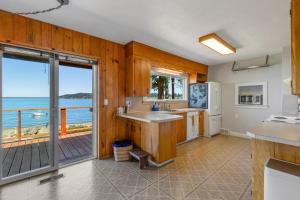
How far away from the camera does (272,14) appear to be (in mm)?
2121

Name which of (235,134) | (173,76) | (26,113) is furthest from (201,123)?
(26,113)

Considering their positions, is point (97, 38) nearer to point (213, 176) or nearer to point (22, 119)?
point (22, 119)

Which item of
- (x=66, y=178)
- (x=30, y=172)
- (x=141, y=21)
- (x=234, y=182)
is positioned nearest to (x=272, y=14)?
(x=141, y=21)

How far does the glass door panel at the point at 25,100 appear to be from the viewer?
2230 millimetres

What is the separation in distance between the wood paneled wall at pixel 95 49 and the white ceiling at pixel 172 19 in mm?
155

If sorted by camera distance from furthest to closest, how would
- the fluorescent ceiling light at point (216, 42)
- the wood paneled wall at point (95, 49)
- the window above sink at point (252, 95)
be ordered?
the window above sink at point (252, 95)
the fluorescent ceiling light at point (216, 42)
the wood paneled wall at point (95, 49)

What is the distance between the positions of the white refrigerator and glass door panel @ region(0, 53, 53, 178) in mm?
4066

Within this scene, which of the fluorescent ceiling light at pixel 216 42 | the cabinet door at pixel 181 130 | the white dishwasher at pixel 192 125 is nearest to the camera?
the fluorescent ceiling light at pixel 216 42

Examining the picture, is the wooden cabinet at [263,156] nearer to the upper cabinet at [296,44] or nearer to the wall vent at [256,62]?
the upper cabinet at [296,44]

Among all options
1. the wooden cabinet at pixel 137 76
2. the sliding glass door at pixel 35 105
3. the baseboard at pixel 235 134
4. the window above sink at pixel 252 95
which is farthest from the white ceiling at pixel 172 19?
the baseboard at pixel 235 134

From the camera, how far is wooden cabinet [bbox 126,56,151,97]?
321 cm

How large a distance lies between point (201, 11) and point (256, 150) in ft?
6.24

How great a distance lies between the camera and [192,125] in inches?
168

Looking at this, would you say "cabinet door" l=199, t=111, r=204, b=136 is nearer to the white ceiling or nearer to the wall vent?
the wall vent
